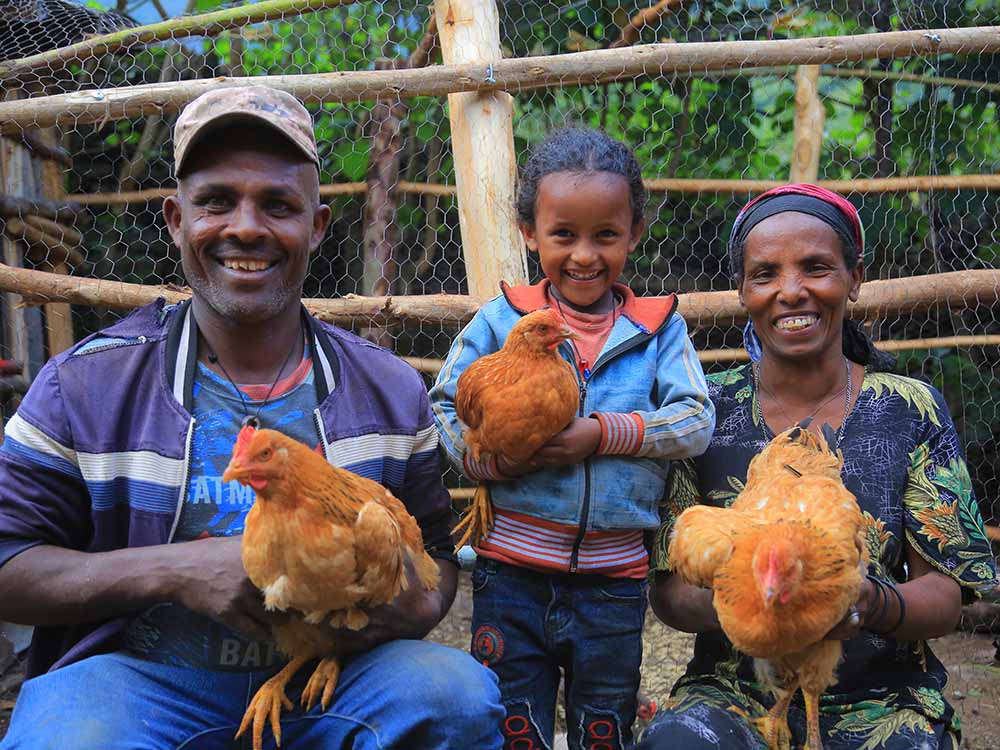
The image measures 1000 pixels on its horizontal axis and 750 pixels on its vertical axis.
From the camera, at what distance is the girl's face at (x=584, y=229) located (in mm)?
2588

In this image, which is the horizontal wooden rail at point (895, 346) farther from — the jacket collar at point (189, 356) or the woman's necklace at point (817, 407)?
the jacket collar at point (189, 356)

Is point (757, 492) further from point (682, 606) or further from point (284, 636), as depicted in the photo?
point (284, 636)

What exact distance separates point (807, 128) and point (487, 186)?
2.29 m

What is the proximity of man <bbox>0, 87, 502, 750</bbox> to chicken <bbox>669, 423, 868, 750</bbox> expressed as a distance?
1.92ft

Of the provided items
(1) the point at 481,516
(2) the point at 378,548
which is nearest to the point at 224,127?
(2) the point at 378,548

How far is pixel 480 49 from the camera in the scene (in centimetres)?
391

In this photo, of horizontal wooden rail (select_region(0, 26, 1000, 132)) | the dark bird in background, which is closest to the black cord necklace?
horizontal wooden rail (select_region(0, 26, 1000, 132))

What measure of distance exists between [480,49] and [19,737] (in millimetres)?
3042

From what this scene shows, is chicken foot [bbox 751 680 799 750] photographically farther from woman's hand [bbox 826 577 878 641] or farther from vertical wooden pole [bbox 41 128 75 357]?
vertical wooden pole [bbox 41 128 75 357]

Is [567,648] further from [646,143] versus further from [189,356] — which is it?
[646,143]

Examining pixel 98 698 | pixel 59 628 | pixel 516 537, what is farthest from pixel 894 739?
pixel 59 628

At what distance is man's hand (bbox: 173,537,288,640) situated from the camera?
196 cm

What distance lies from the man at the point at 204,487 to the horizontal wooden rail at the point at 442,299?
4.59 feet

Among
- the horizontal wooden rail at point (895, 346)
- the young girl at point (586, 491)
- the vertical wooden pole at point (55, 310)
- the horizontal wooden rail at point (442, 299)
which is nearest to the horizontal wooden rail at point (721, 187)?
the vertical wooden pole at point (55, 310)
